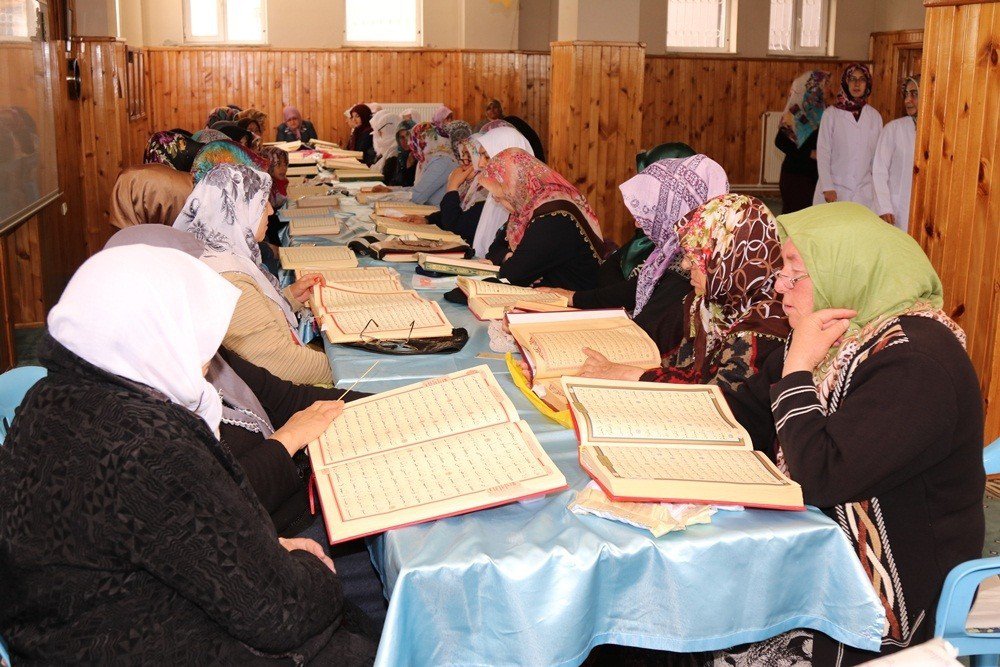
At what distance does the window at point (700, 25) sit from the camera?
12375 mm

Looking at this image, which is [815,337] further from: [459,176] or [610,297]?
[459,176]

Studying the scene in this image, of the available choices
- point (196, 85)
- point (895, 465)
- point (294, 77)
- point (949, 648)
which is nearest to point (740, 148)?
point (294, 77)

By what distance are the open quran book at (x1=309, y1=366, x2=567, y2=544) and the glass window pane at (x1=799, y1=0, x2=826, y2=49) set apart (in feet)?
39.5

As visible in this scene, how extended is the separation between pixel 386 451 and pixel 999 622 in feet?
4.08

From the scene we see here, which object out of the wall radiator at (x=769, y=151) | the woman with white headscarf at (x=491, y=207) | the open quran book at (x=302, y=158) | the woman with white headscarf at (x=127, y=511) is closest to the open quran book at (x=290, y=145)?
the open quran book at (x=302, y=158)

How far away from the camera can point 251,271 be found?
3.30 meters

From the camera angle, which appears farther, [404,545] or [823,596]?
[823,596]

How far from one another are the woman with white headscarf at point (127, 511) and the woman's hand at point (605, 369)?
3.62 feet

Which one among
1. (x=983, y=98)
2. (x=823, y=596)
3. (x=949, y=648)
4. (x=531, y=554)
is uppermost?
(x=983, y=98)

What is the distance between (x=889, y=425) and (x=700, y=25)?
11725mm

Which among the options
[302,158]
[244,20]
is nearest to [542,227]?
[302,158]

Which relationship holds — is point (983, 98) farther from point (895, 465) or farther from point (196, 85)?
point (196, 85)

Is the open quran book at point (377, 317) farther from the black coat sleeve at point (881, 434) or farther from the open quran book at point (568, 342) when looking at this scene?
the black coat sleeve at point (881, 434)

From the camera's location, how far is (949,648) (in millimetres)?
976
